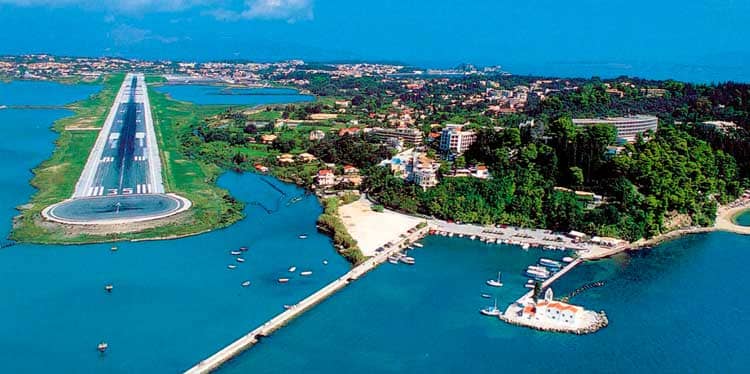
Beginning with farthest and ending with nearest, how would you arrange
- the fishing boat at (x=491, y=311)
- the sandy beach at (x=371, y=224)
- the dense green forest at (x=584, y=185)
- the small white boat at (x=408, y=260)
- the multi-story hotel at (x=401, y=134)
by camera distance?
the multi-story hotel at (x=401, y=134) < the dense green forest at (x=584, y=185) < the sandy beach at (x=371, y=224) < the small white boat at (x=408, y=260) < the fishing boat at (x=491, y=311)

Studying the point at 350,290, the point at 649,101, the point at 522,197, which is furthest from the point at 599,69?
the point at 350,290

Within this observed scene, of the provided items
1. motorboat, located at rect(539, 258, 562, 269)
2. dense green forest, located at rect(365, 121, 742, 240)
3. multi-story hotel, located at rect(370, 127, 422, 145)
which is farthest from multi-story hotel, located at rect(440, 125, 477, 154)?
motorboat, located at rect(539, 258, 562, 269)

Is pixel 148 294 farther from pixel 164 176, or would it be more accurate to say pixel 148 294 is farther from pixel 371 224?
pixel 164 176

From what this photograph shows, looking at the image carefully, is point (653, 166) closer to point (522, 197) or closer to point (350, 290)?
point (522, 197)

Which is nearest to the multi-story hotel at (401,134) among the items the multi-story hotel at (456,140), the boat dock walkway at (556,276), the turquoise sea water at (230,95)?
the multi-story hotel at (456,140)

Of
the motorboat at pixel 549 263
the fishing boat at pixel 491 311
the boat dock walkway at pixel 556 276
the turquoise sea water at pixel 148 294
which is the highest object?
the motorboat at pixel 549 263

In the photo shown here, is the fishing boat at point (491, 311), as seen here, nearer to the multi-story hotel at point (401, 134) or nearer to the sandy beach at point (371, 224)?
the sandy beach at point (371, 224)
